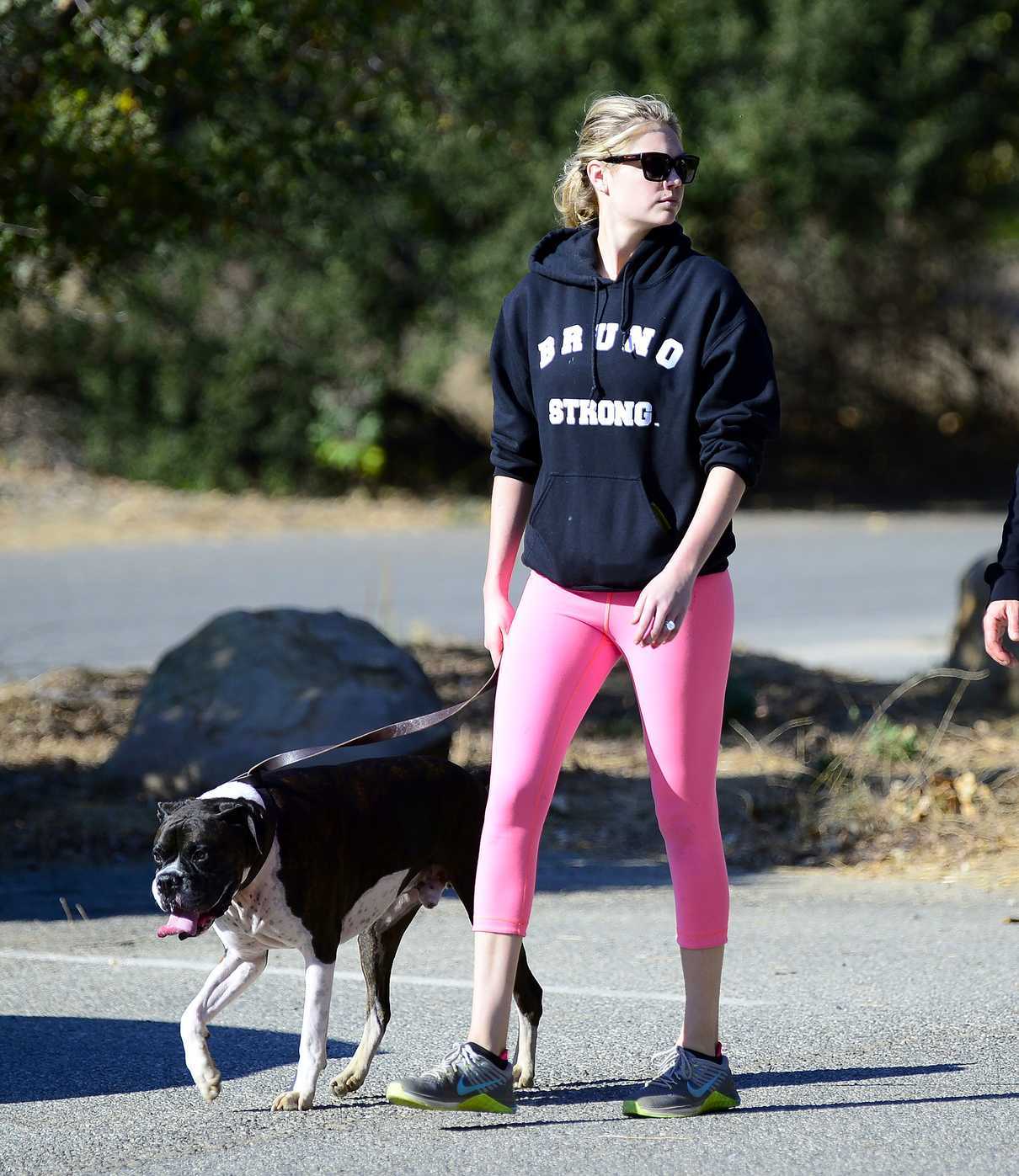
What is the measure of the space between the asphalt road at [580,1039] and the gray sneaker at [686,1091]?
4 cm

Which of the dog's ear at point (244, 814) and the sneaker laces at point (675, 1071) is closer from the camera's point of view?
the dog's ear at point (244, 814)

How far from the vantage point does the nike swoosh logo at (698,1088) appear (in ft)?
13.0

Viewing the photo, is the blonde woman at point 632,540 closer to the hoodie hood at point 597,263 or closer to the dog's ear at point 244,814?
the hoodie hood at point 597,263

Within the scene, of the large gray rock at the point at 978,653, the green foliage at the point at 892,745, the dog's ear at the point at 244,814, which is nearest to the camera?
the dog's ear at the point at 244,814

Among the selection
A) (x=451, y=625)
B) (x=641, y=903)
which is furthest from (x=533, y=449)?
(x=451, y=625)

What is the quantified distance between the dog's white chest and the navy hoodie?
2.60 feet

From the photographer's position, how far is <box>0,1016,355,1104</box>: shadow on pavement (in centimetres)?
435

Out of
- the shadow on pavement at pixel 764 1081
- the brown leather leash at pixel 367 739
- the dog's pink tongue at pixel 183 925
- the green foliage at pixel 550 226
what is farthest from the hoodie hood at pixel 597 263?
the green foliage at pixel 550 226

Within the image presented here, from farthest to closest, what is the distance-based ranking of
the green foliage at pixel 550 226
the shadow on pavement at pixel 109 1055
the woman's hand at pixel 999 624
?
1. the green foliage at pixel 550 226
2. the shadow on pavement at pixel 109 1055
3. the woman's hand at pixel 999 624

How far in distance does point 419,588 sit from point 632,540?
11563 mm

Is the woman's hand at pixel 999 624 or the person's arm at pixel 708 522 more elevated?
the person's arm at pixel 708 522

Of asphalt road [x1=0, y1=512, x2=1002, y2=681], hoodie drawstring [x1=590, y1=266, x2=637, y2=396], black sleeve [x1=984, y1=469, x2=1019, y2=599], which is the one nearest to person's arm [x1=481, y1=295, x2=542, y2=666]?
hoodie drawstring [x1=590, y1=266, x2=637, y2=396]

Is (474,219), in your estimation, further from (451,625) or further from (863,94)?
(451,625)

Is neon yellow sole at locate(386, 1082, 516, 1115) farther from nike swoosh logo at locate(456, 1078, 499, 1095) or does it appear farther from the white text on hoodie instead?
the white text on hoodie
